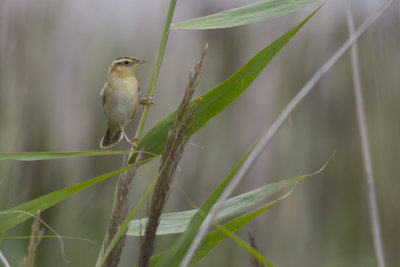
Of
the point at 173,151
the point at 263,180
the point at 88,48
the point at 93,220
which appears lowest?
the point at 93,220

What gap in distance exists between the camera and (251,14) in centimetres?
83

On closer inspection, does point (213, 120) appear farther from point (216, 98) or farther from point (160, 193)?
point (160, 193)

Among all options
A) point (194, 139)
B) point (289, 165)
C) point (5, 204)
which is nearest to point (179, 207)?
point (194, 139)

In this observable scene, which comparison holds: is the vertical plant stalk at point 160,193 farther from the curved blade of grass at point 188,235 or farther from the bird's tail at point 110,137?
the bird's tail at point 110,137

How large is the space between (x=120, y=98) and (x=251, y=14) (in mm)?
650

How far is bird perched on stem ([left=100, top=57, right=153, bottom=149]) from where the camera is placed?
1.39m

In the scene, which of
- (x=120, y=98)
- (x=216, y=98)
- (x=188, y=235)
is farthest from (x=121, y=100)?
(x=188, y=235)

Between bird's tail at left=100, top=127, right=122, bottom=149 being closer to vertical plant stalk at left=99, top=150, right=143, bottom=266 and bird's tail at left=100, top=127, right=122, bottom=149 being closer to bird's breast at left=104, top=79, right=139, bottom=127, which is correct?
bird's breast at left=104, top=79, right=139, bottom=127

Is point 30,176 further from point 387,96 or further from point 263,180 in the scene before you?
point 387,96

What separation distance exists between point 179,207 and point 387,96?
0.83 meters

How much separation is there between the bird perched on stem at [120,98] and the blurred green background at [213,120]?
40 cm

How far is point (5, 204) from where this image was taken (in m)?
1.76

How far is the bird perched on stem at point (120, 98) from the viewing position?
1.39 meters

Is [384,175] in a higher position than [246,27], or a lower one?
lower
